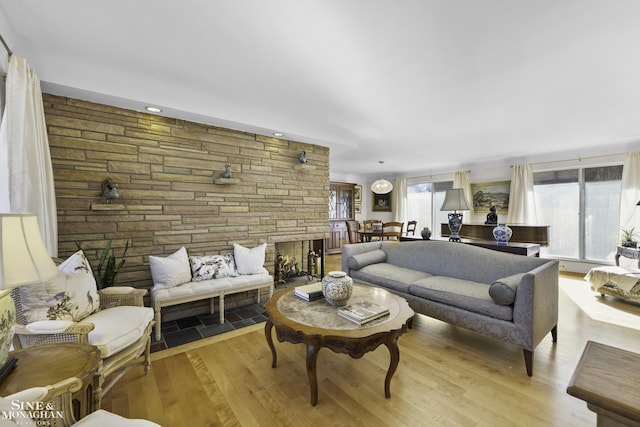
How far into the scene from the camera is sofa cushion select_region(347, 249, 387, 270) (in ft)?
11.4

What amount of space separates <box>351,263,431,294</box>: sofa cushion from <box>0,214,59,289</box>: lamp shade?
2802mm

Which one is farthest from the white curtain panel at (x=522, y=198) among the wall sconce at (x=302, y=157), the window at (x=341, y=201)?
the wall sconce at (x=302, y=157)

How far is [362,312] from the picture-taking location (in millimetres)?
1886

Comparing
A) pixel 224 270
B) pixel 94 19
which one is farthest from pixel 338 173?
pixel 94 19

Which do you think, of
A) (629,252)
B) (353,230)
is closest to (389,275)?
(629,252)

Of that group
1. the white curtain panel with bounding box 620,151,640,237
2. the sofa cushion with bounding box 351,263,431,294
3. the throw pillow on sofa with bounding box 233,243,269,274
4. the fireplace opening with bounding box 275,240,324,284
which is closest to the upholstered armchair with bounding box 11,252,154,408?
the throw pillow on sofa with bounding box 233,243,269,274

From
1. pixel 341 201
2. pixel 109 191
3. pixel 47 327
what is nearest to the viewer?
pixel 47 327

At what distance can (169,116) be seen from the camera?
3002 millimetres

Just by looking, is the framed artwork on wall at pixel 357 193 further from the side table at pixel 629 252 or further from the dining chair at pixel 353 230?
the side table at pixel 629 252

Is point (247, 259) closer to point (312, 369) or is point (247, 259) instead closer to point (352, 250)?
point (352, 250)

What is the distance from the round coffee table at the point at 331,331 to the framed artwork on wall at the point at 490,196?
5.42 meters

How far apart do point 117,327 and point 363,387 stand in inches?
68.7

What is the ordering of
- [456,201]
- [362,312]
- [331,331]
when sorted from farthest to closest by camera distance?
[456,201]
[362,312]
[331,331]

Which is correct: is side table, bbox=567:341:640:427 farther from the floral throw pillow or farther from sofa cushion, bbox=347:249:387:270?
the floral throw pillow
